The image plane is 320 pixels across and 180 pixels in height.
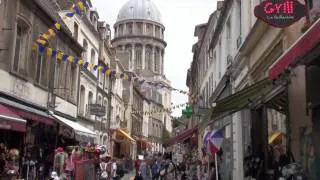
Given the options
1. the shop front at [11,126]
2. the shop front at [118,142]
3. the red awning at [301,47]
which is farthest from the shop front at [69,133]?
the shop front at [118,142]

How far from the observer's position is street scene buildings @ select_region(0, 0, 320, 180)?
27.0 feet

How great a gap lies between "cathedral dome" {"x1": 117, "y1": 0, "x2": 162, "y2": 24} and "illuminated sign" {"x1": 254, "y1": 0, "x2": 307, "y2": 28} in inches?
3382

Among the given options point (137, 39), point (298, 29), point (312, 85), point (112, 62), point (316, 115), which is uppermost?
point (137, 39)

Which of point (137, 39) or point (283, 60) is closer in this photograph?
point (283, 60)

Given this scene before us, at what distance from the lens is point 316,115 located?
809 centimetres


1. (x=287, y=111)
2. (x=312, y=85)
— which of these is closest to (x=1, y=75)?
(x=287, y=111)

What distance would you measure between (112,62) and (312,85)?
32.3 m

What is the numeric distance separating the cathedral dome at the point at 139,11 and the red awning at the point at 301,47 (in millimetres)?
87079

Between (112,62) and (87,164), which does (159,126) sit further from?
(87,164)

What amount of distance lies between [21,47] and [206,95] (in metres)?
16.9

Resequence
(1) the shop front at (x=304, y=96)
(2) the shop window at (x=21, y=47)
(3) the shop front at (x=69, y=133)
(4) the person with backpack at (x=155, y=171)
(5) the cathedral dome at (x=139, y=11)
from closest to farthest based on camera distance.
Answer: (1) the shop front at (x=304, y=96) < (2) the shop window at (x=21, y=47) < (4) the person with backpack at (x=155, y=171) < (3) the shop front at (x=69, y=133) < (5) the cathedral dome at (x=139, y=11)

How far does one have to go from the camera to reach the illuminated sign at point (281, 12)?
8031mm

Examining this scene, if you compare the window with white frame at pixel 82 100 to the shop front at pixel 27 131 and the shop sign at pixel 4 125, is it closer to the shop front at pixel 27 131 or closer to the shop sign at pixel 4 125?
the shop front at pixel 27 131

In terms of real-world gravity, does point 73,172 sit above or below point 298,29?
below
